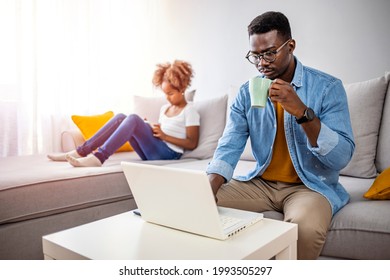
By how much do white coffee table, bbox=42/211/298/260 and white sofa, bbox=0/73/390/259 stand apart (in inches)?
11.3

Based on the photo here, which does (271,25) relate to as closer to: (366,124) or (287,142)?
(287,142)

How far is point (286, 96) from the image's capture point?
3.37ft

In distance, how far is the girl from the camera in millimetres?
1931

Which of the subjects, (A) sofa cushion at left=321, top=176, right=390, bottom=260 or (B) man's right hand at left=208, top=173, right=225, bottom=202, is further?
(B) man's right hand at left=208, top=173, right=225, bottom=202

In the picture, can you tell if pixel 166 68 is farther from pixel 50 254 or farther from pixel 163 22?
pixel 50 254

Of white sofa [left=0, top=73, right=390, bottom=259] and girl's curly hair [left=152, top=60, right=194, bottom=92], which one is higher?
girl's curly hair [left=152, top=60, right=194, bottom=92]

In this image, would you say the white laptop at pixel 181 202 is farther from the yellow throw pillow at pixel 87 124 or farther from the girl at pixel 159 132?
the yellow throw pillow at pixel 87 124

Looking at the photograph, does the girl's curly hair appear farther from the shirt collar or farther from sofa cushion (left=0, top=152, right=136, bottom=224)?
the shirt collar

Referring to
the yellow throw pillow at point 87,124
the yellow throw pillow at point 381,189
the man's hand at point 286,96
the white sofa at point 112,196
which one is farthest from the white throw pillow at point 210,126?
the man's hand at point 286,96

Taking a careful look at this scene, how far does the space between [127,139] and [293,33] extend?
1.07 metres

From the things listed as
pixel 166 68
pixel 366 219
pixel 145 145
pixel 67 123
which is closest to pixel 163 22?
pixel 166 68

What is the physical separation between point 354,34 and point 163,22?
1575 mm

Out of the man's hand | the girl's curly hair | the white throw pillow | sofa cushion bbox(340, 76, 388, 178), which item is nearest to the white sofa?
sofa cushion bbox(340, 76, 388, 178)

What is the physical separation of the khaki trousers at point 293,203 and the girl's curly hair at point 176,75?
107 cm
